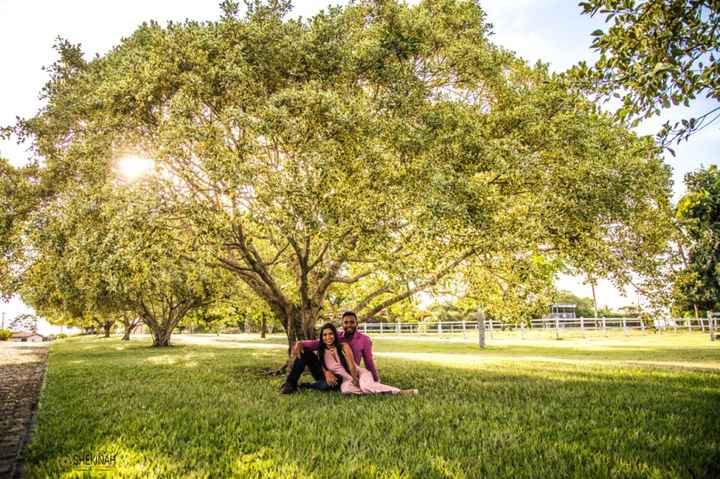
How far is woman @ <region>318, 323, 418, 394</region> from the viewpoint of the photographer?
854 cm

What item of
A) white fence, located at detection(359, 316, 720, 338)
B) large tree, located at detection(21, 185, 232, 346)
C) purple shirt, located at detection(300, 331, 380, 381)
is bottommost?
white fence, located at detection(359, 316, 720, 338)

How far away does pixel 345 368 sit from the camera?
904 centimetres

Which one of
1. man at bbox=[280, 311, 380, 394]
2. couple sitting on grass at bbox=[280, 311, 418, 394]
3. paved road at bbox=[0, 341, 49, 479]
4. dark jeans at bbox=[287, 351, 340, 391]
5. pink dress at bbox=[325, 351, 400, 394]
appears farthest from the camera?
dark jeans at bbox=[287, 351, 340, 391]

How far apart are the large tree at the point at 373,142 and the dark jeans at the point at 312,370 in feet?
7.62

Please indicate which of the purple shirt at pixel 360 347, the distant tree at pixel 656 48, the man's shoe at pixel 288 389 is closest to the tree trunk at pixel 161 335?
the man's shoe at pixel 288 389

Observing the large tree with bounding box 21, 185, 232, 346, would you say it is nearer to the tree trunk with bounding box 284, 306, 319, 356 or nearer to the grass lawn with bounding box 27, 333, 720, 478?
the grass lawn with bounding box 27, 333, 720, 478

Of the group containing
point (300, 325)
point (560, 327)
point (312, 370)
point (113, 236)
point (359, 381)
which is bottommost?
point (560, 327)

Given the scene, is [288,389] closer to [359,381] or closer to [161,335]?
[359,381]

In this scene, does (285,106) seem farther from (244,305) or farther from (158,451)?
(244,305)

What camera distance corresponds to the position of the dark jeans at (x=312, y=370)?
899 cm

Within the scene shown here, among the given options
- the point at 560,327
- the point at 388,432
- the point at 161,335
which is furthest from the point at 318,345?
the point at 560,327

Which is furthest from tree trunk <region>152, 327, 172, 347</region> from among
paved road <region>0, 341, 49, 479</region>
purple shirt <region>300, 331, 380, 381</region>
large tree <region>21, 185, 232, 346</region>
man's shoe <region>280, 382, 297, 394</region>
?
purple shirt <region>300, 331, 380, 381</region>

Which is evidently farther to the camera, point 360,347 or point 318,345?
point 318,345

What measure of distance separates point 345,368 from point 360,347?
0.58 m
